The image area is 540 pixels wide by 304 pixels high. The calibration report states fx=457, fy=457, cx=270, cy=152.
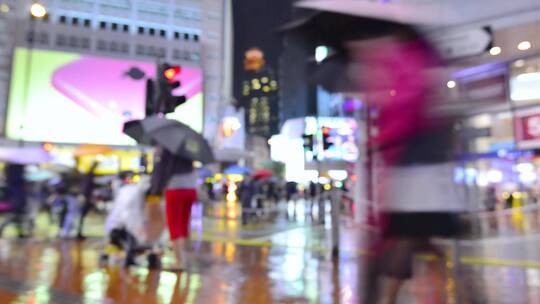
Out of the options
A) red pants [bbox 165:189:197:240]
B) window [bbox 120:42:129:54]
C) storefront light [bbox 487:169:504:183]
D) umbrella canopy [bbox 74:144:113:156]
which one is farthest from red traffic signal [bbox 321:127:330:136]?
window [bbox 120:42:129:54]

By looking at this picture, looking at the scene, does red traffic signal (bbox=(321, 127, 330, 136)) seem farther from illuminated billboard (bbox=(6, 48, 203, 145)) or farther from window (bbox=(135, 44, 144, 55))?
window (bbox=(135, 44, 144, 55))

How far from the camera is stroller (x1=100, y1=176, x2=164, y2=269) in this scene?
5754mm

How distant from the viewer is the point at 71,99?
3934 cm

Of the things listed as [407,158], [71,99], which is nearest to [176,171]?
[407,158]

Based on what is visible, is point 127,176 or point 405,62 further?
point 127,176

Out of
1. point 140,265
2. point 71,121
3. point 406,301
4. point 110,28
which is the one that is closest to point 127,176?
point 140,265

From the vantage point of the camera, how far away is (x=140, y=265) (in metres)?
5.96

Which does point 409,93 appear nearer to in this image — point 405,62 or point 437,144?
point 405,62

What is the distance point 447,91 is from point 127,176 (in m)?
9.39

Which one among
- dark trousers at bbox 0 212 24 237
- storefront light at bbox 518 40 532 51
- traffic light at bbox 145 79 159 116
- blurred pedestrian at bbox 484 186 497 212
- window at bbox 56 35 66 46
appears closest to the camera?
traffic light at bbox 145 79 159 116

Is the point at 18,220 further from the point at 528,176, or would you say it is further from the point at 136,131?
the point at 528,176

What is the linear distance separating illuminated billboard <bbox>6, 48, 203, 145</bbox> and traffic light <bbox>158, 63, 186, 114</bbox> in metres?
32.9

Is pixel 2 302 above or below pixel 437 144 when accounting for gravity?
below

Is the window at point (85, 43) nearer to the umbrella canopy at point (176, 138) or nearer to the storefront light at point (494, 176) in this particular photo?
the storefront light at point (494, 176)
